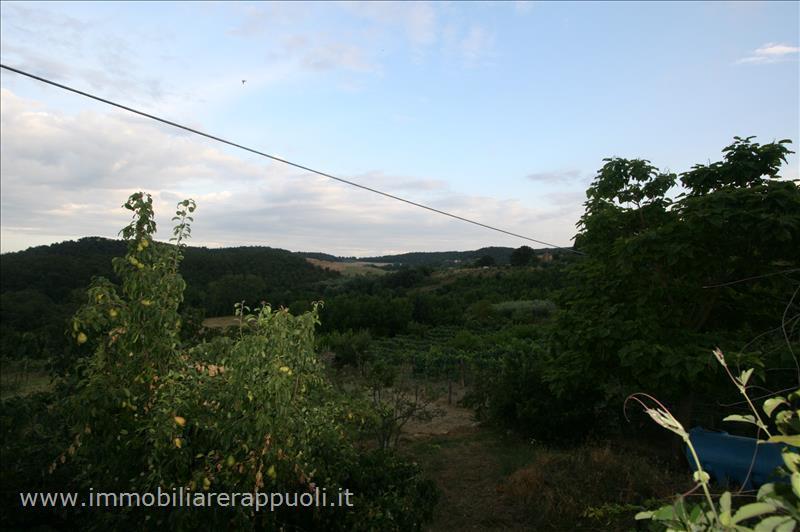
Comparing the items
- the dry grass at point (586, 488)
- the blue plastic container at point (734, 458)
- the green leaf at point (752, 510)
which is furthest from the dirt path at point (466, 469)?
the green leaf at point (752, 510)

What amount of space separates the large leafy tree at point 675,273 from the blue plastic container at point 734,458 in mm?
695

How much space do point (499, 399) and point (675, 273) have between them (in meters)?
4.08

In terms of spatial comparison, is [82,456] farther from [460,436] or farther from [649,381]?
[460,436]

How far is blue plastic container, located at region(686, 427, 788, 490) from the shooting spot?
17.8 feet

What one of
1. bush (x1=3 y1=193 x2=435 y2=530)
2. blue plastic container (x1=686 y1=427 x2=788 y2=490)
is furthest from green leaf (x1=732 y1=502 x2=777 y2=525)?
blue plastic container (x1=686 y1=427 x2=788 y2=490)

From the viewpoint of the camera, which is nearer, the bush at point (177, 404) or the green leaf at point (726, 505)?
the green leaf at point (726, 505)

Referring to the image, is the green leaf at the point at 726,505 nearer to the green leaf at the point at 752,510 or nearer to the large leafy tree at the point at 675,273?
the green leaf at the point at 752,510

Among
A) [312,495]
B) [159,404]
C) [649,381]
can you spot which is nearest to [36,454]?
[159,404]

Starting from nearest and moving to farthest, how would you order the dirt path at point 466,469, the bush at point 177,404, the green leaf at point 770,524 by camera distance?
the green leaf at point 770,524 → the bush at point 177,404 → the dirt path at point 466,469

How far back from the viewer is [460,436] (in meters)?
9.42

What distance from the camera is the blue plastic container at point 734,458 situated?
543 cm

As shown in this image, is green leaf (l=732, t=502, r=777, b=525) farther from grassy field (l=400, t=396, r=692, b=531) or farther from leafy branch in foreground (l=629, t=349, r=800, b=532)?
grassy field (l=400, t=396, r=692, b=531)

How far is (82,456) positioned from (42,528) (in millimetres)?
1682

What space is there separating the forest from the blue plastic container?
194mm
